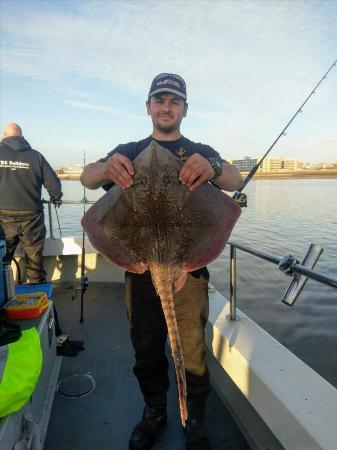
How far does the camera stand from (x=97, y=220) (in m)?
2.11

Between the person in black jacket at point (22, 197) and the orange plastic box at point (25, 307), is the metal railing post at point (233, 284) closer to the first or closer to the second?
the orange plastic box at point (25, 307)

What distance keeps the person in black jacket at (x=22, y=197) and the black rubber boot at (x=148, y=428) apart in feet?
10.9

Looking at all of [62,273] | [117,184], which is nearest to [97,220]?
[117,184]

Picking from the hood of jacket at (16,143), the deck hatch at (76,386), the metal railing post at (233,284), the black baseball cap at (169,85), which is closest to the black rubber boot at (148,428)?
the deck hatch at (76,386)

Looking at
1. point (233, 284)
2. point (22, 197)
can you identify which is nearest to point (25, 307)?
point (233, 284)

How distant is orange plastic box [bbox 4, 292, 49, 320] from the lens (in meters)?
2.68

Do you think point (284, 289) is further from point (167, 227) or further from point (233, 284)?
point (167, 227)

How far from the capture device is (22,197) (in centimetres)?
520

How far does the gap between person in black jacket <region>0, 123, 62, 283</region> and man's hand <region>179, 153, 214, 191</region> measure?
4.03 m

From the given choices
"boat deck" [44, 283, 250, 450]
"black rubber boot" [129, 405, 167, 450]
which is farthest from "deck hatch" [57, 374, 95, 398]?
"black rubber boot" [129, 405, 167, 450]

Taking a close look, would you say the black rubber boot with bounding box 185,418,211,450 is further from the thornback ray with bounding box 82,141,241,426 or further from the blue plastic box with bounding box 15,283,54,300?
the blue plastic box with bounding box 15,283,54,300

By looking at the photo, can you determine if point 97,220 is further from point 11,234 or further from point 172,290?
point 11,234

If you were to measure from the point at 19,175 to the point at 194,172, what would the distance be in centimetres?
422

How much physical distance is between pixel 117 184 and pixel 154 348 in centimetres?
141
